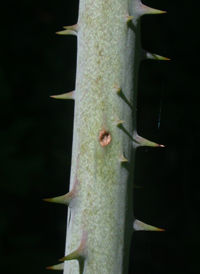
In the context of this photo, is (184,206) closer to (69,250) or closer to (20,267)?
(20,267)

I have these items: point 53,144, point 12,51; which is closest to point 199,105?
point 53,144

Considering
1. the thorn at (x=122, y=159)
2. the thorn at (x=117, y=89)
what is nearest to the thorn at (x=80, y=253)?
the thorn at (x=122, y=159)

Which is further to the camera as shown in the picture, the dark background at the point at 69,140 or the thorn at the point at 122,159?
the dark background at the point at 69,140

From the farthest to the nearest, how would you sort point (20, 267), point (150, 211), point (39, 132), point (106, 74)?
point (150, 211) < point (39, 132) < point (20, 267) < point (106, 74)

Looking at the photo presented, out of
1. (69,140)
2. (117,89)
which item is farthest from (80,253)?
(69,140)

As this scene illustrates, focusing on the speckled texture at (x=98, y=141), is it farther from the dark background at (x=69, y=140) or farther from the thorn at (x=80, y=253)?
the dark background at (x=69, y=140)

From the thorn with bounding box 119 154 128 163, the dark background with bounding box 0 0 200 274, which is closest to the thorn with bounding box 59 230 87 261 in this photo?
the thorn with bounding box 119 154 128 163

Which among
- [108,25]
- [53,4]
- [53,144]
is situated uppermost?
[53,4]

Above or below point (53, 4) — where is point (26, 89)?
below
